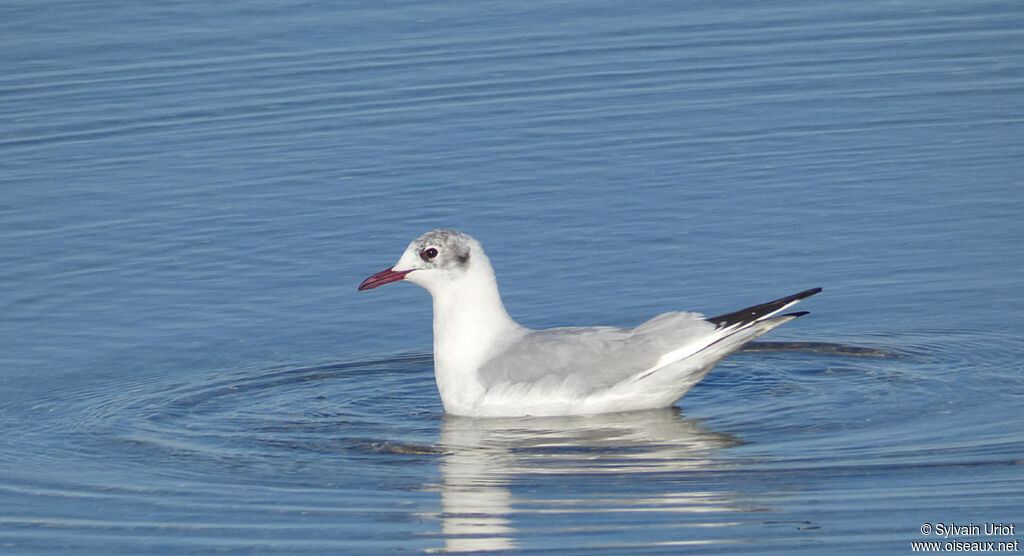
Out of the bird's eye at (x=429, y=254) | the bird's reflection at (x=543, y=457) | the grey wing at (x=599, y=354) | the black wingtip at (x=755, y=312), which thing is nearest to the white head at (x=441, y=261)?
the bird's eye at (x=429, y=254)

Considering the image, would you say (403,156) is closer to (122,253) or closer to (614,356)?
(122,253)

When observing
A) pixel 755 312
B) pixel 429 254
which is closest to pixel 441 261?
pixel 429 254

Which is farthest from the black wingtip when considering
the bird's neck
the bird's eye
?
the bird's eye

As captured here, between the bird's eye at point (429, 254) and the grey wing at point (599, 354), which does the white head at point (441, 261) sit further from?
the grey wing at point (599, 354)

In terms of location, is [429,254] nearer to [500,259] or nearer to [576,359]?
[576,359]

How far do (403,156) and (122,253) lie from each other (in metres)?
3.17

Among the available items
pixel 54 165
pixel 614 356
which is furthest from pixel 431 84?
pixel 614 356

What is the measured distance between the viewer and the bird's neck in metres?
10.1

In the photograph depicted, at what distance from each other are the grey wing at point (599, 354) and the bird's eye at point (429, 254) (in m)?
0.83

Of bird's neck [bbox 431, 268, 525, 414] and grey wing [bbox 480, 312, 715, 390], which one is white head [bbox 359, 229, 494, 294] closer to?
bird's neck [bbox 431, 268, 525, 414]

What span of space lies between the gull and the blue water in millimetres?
187

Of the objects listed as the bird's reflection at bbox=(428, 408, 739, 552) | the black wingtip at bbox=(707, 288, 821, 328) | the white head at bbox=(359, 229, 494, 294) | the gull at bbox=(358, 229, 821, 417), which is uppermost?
the white head at bbox=(359, 229, 494, 294)

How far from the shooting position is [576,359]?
987 centimetres

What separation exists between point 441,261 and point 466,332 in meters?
0.45
